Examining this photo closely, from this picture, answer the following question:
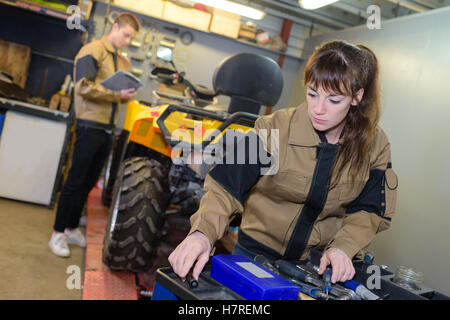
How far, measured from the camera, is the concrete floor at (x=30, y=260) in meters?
2.86

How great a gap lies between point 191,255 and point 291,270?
0.37 metres

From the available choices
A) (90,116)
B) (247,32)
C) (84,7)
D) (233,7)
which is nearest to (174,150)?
(90,116)

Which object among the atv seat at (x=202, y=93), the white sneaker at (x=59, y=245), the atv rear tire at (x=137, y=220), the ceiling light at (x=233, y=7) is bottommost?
the white sneaker at (x=59, y=245)

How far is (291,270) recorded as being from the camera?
4.11 ft

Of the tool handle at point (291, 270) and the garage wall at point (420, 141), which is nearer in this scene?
the tool handle at point (291, 270)

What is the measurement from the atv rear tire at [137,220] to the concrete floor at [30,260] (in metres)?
0.51

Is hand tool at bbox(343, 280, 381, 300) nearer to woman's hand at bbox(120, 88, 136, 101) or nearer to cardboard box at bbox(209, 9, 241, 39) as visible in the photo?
woman's hand at bbox(120, 88, 136, 101)

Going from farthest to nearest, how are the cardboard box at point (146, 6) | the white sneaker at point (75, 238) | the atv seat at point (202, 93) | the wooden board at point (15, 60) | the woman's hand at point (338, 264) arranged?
the cardboard box at point (146, 6), the wooden board at point (15, 60), the atv seat at point (202, 93), the white sneaker at point (75, 238), the woman's hand at point (338, 264)

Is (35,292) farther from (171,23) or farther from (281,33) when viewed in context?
(281,33)

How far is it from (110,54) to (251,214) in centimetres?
238

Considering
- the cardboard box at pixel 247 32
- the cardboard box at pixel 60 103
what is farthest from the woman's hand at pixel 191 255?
the cardboard box at pixel 247 32

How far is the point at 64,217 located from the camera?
3.51 metres

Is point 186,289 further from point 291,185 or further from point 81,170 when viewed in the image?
point 81,170

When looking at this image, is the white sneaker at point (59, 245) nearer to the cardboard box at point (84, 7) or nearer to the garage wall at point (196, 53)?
the cardboard box at point (84, 7)
